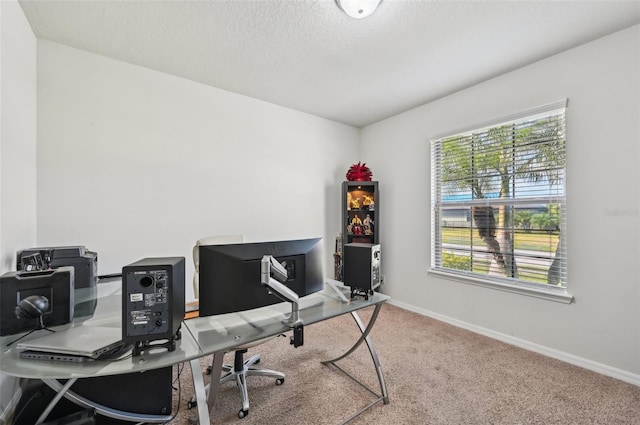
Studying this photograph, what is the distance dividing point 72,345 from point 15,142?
5.34 feet

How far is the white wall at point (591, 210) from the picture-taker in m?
1.97

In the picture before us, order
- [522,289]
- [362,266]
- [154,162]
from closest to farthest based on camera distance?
[362,266], [522,289], [154,162]

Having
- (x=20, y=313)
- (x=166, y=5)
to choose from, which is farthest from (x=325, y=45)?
(x=20, y=313)

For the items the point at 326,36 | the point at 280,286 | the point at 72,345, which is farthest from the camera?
the point at 326,36

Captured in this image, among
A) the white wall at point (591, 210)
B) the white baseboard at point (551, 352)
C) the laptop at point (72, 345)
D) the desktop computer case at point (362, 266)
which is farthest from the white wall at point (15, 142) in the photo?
the white wall at point (591, 210)

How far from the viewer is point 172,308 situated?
1035 millimetres

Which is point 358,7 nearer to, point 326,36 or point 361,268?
point 326,36

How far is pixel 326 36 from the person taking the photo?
2.07 m

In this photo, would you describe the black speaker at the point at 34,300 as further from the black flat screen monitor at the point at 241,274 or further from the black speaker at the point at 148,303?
the black flat screen monitor at the point at 241,274

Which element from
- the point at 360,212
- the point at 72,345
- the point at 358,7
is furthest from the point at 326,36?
the point at 72,345

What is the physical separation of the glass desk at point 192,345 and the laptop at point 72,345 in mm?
22

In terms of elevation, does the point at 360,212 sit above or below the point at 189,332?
above

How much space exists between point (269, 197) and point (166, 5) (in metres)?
2.01

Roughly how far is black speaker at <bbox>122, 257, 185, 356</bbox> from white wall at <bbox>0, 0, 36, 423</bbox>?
123cm
